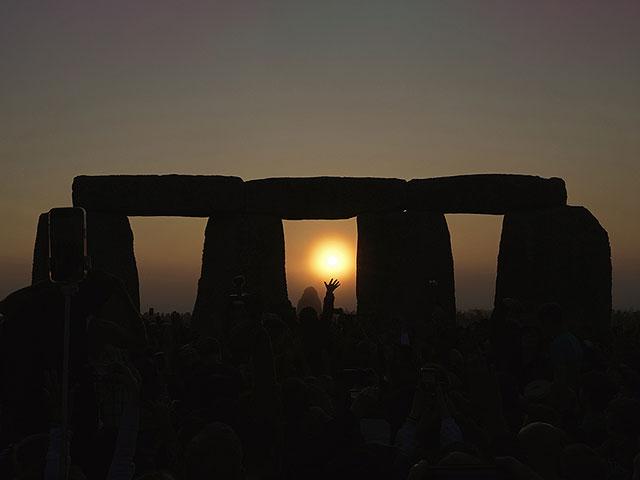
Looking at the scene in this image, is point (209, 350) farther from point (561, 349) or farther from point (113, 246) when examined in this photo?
point (113, 246)

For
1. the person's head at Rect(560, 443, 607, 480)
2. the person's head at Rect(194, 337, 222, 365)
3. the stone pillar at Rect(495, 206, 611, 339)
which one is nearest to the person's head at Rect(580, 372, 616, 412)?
Result: the person's head at Rect(560, 443, 607, 480)

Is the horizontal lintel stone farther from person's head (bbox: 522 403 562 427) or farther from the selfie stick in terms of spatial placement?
the selfie stick

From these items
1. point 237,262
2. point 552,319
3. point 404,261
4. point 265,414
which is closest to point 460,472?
point 265,414

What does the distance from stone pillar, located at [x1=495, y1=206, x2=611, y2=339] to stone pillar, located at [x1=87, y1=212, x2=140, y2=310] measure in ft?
23.5

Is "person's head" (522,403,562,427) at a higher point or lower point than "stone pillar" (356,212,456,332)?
lower

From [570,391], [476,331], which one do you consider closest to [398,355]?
[570,391]

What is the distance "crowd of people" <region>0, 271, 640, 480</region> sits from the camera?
11.5ft

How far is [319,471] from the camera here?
3582 millimetres

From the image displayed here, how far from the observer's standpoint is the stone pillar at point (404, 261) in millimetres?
17141

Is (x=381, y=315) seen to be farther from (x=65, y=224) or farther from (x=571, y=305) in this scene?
(x=65, y=224)

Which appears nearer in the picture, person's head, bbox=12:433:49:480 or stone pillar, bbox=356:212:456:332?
person's head, bbox=12:433:49:480

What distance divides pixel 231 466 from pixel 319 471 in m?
0.53

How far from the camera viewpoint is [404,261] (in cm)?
1717

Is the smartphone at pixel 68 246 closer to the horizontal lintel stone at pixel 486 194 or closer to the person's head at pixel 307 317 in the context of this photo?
the person's head at pixel 307 317
